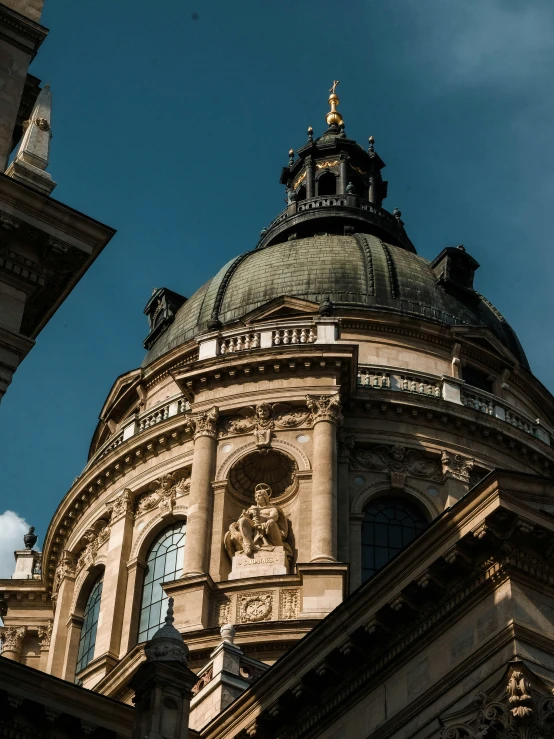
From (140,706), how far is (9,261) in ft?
20.5

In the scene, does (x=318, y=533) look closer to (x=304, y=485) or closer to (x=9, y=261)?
(x=304, y=485)

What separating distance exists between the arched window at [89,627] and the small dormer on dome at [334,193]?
609 inches

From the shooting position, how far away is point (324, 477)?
112 feet

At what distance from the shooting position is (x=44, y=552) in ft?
132

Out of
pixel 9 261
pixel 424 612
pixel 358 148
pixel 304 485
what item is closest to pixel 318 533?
pixel 304 485

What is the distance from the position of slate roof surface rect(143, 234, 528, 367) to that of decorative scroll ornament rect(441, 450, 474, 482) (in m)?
5.63

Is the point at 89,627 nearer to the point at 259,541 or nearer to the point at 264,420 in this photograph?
the point at 259,541

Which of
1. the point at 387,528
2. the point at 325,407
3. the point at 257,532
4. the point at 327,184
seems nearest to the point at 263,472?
the point at 325,407

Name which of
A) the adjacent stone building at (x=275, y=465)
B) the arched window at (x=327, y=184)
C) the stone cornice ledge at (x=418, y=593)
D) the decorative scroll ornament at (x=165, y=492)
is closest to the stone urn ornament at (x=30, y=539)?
the adjacent stone building at (x=275, y=465)

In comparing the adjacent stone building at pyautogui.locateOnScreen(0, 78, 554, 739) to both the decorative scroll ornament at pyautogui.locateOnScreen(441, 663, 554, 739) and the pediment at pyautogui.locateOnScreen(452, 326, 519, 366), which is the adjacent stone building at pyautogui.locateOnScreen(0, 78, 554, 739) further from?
the decorative scroll ornament at pyautogui.locateOnScreen(441, 663, 554, 739)

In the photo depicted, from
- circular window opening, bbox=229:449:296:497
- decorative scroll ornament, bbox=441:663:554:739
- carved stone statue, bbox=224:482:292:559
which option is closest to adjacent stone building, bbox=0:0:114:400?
decorative scroll ornament, bbox=441:663:554:739

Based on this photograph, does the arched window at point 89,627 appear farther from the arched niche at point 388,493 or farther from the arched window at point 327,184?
the arched window at point 327,184

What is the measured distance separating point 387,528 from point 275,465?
3163 millimetres

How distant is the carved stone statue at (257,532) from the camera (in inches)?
1316
